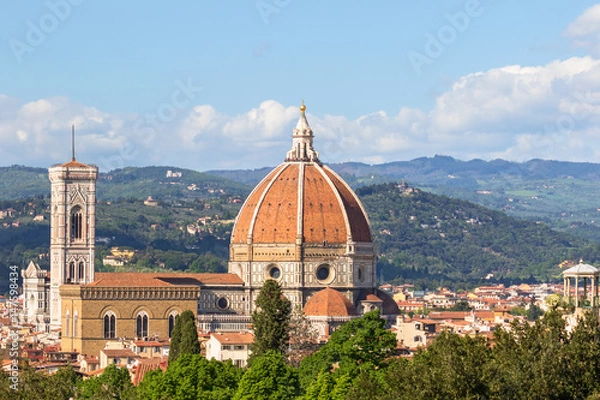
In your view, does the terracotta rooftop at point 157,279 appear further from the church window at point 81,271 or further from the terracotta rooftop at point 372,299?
the terracotta rooftop at point 372,299

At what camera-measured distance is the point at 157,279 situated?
108938 millimetres

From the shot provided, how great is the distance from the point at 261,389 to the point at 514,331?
1222 centimetres

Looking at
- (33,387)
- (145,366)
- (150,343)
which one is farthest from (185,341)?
(33,387)

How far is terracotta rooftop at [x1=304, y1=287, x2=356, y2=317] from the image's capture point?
10594 centimetres

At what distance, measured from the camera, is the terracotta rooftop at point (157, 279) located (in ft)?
350

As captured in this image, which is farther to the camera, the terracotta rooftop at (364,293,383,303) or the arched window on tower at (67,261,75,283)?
the arched window on tower at (67,261,75,283)

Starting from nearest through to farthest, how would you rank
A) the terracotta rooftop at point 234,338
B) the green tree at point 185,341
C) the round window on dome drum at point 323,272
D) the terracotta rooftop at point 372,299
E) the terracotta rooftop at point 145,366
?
the terracotta rooftop at point 145,366 → the green tree at point 185,341 → the terracotta rooftop at point 234,338 → the terracotta rooftop at point 372,299 → the round window on dome drum at point 323,272

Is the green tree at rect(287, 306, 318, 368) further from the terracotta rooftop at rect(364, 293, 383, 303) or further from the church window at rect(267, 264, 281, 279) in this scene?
the church window at rect(267, 264, 281, 279)

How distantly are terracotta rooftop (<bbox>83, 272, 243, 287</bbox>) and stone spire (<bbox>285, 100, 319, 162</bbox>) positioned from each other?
Result: 30.9 feet

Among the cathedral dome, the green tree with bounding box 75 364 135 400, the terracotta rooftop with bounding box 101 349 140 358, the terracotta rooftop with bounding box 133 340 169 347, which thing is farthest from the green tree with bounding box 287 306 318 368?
the cathedral dome

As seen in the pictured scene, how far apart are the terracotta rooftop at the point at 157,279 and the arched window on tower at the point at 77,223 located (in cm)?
356

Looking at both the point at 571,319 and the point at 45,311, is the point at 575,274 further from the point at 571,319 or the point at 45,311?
the point at 45,311

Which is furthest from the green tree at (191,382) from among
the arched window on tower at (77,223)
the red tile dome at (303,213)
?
the arched window on tower at (77,223)

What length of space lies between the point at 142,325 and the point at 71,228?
32.2 ft
